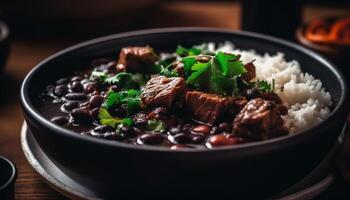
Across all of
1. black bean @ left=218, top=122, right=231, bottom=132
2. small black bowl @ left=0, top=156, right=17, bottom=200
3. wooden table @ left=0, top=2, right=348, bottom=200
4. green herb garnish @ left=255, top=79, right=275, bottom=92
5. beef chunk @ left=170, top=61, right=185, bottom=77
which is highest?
beef chunk @ left=170, top=61, right=185, bottom=77

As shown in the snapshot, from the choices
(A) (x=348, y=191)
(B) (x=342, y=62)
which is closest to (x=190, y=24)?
(B) (x=342, y=62)

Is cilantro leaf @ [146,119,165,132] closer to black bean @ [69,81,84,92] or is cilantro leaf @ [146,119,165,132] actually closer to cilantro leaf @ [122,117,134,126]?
cilantro leaf @ [122,117,134,126]

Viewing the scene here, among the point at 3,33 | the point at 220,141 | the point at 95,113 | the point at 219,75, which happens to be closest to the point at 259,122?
the point at 220,141

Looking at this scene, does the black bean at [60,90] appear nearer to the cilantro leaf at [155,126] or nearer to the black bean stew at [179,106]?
the black bean stew at [179,106]

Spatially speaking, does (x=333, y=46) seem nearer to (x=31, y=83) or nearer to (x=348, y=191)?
(x=348, y=191)

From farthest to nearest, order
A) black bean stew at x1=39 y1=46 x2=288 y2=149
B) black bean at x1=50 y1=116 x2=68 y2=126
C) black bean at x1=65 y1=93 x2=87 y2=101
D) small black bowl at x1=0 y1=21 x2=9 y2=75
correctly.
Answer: small black bowl at x1=0 y1=21 x2=9 y2=75, black bean at x1=65 y1=93 x2=87 y2=101, black bean at x1=50 y1=116 x2=68 y2=126, black bean stew at x1=39 y1=46 x2=288 y2=149

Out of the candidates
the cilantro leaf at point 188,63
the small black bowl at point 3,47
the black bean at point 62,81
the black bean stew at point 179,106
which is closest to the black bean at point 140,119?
the black bean stew at point 179,106

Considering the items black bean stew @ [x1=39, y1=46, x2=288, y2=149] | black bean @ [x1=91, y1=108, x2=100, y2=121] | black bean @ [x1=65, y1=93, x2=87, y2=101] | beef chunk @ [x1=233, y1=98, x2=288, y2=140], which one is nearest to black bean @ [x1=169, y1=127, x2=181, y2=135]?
black bean stew @ [x1=39, y1=46, x2=288, y2=149]
